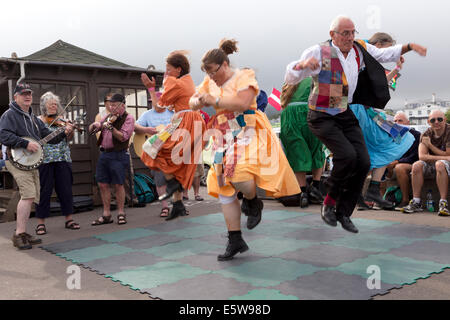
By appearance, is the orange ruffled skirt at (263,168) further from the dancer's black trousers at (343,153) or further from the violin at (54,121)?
the violin at (54,121)

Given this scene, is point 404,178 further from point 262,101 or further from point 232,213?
point 232,213

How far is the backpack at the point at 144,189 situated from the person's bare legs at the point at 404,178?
4581 mm

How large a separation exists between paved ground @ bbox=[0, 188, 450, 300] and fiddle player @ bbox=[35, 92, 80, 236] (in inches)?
10.0

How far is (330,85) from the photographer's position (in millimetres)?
3707

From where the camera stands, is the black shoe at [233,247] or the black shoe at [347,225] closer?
the black shoe at [233,247]

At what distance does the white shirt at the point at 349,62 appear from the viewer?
142 inches

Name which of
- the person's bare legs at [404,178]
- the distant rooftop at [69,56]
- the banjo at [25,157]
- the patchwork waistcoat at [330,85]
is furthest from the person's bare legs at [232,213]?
the distant rooftop at [69,56]

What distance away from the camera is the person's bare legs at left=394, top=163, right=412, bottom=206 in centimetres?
661

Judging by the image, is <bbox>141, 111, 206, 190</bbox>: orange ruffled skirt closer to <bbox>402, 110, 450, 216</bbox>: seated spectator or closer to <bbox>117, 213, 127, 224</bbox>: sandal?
<bbox>117, 213, 127, 224</bbox>: sandal

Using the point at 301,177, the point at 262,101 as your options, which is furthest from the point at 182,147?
the point at 301,177

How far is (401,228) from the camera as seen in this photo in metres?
4.91

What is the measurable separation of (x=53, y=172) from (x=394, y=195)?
525 centimetres

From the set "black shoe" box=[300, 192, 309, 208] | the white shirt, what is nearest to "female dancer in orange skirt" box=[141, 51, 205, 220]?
the white shirt
